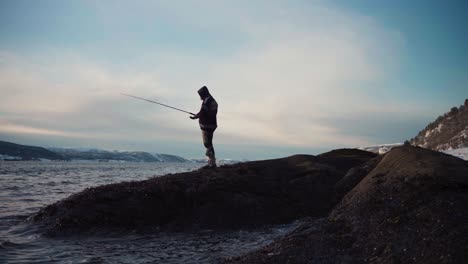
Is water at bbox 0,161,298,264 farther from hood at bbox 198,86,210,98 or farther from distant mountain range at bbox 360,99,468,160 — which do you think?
distant mountain range at bbox 360,99,468,160

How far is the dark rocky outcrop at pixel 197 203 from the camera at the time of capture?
10211 millimetres

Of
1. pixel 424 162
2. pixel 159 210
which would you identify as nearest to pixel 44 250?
pixel 159 210

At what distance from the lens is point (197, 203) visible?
1112cm

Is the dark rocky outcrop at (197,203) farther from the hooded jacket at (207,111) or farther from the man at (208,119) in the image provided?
the hooded jacket at (207,111)

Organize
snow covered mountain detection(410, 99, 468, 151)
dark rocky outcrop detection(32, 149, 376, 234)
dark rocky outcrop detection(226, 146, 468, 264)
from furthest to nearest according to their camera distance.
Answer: snow covered mountain detection(410, 99, 468, 151) < dark rocky outcrop detection(32, 149, 376, 234) < dark rocky outcrop detection(226, 146, 468, 264)

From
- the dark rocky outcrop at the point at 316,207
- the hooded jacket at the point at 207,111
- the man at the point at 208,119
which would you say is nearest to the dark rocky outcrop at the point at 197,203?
the dark rocky outcrop at the point at 316,207

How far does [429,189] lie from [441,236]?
2.08m

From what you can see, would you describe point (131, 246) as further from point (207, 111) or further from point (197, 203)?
point (207, 111)

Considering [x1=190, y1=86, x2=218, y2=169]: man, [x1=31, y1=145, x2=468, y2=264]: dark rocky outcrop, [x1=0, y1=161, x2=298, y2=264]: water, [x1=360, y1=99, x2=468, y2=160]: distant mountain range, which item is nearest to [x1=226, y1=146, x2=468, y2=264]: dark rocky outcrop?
[x1=31, y1=145, x2=468, y2=264]: dark rocky outcrop

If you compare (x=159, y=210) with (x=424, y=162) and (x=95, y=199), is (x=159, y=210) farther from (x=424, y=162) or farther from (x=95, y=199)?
(x=424, y=162)

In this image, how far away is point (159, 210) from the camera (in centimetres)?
1072

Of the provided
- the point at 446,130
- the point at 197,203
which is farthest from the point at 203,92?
the point at 446,130

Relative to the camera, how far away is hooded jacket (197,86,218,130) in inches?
618

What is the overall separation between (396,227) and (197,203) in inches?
236
